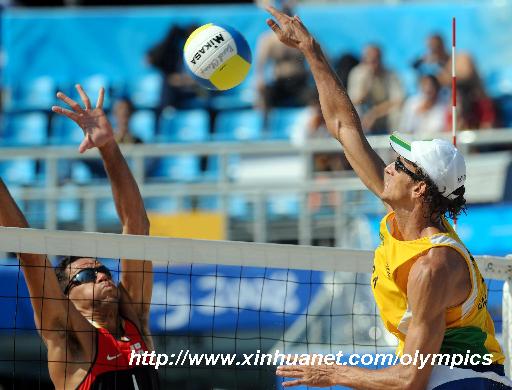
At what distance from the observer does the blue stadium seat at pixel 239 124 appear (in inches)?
508

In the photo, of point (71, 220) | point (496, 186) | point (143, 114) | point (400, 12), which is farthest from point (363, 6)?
point (71, 220)

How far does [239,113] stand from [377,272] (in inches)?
362

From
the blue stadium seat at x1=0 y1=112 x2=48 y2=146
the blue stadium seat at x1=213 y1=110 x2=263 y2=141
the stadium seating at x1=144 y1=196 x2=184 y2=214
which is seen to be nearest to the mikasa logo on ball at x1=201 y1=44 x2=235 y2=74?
the stadium seating at x1=144 y1=196 x2=184 y2=214

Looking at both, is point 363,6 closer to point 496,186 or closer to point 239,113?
point 239,113

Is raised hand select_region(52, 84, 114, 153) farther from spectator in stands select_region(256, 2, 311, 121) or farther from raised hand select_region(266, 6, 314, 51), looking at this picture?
spectator in stands select_region(256, 2, 311, 121)

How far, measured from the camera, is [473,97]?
11.5m

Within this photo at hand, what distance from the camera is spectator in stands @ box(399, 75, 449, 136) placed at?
421 inches

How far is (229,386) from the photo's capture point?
28.5 ft

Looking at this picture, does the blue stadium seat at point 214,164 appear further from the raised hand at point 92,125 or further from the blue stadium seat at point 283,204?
the raised hand at point 92,125

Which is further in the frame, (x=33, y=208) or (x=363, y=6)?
(x=363, y=6)

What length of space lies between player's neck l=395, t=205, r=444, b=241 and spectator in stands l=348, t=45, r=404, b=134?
704 centimetres

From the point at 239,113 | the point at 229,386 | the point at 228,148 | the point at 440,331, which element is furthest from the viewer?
the point at 239,113

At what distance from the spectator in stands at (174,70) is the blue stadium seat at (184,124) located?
18cm

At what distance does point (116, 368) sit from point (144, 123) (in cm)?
877
